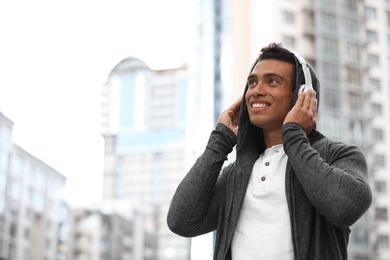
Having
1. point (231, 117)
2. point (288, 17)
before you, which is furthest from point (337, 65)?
point (231, 117)

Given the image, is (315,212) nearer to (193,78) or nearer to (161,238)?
(193,78)

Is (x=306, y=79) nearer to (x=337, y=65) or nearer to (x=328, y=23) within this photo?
(x=337, y=65)

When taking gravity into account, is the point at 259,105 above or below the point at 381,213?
below

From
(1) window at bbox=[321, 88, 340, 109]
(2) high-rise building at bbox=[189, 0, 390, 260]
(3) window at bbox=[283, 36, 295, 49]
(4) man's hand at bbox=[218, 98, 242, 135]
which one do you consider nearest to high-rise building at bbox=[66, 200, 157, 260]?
(2) high-rise building at bbox=[189, 0, 390, 260]

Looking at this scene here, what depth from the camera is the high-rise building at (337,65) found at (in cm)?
2003

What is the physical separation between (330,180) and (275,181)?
0.35 ft

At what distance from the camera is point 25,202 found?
30.8m

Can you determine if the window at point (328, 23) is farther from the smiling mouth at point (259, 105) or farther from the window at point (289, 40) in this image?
the smiling mouth at point (259, 105)

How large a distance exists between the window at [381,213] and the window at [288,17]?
19.4ft

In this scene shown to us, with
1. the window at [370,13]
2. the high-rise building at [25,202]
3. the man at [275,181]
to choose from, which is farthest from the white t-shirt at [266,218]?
the high-rise building at [25,202]

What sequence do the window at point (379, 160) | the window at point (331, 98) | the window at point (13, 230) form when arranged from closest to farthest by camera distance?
the window at point (379, 160), the window at point (331, 98), the window at point (13, 230)

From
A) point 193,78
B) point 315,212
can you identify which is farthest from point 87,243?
point 315,212

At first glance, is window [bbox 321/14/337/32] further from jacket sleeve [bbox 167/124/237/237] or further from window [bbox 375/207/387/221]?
jacket sleeve [bbox 167/124/237/237]

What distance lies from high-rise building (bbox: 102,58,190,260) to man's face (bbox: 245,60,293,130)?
47864 mm
